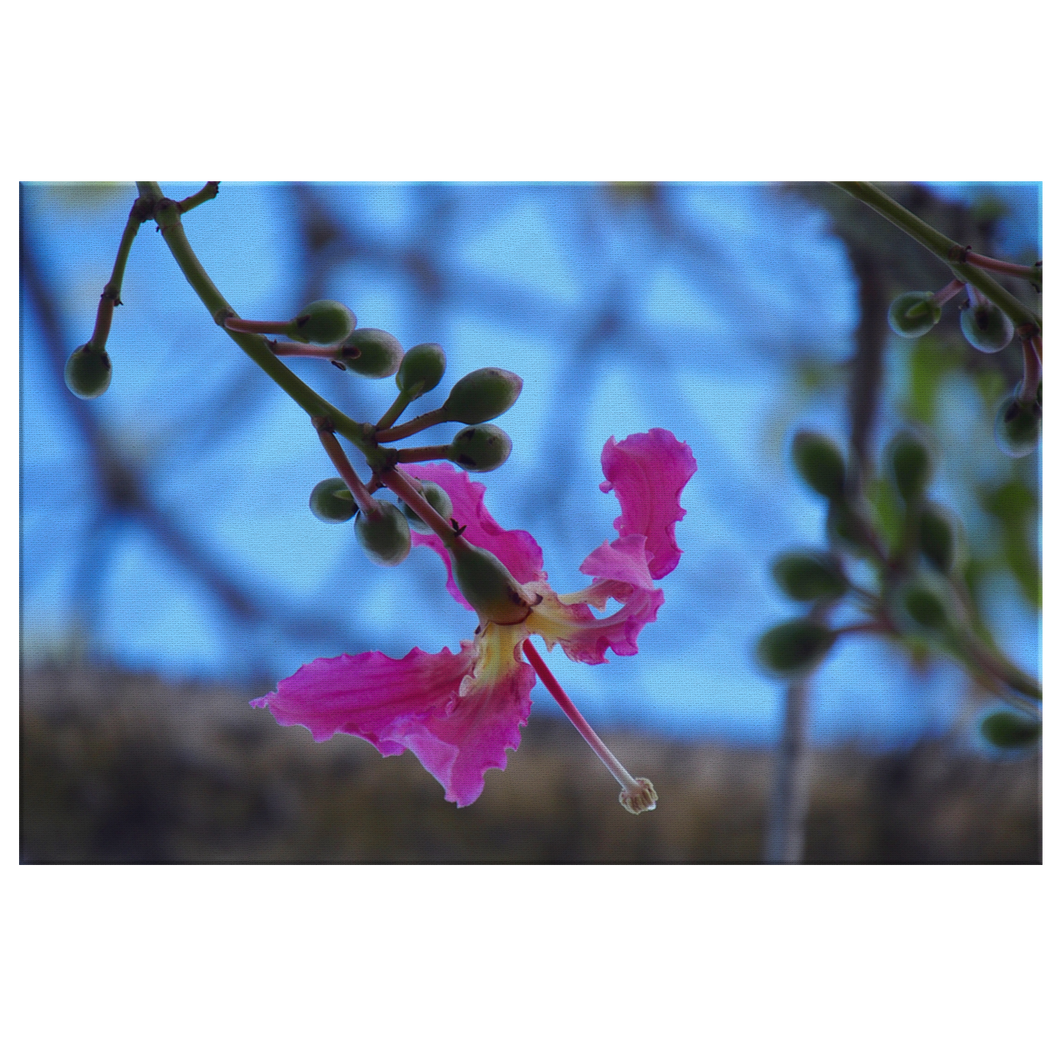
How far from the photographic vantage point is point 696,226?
797 mm

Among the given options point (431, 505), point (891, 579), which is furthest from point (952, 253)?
point (431, 505)

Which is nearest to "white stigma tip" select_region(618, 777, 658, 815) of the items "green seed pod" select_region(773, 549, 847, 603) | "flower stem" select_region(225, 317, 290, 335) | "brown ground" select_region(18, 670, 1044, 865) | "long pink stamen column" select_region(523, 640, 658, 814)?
"long pink stamen column" select_region(523, 640, 658, 814)

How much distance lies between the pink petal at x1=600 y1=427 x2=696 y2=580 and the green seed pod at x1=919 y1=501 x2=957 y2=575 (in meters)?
0.11

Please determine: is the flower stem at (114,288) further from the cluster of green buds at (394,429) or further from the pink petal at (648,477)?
the pink petal at (648,477)

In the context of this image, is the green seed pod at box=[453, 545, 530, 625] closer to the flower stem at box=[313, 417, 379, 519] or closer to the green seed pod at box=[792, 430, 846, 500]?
the flower stem at box=[313, 417, 379, 519]

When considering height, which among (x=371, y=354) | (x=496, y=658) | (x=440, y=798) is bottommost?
(x=440, y=798)

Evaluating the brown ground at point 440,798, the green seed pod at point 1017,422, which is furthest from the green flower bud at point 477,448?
the brown ground at point 440,798

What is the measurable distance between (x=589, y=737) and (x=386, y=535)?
0.10 metres

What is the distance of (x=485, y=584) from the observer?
1.17 ft

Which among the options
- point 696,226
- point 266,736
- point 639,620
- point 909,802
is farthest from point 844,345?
point 266,736

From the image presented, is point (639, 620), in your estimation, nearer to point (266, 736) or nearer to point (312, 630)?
point (312, 630)

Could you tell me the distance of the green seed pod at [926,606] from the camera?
0.41 m

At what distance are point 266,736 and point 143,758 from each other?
5.2 inches

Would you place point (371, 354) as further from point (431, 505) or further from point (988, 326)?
point (988, 326)
